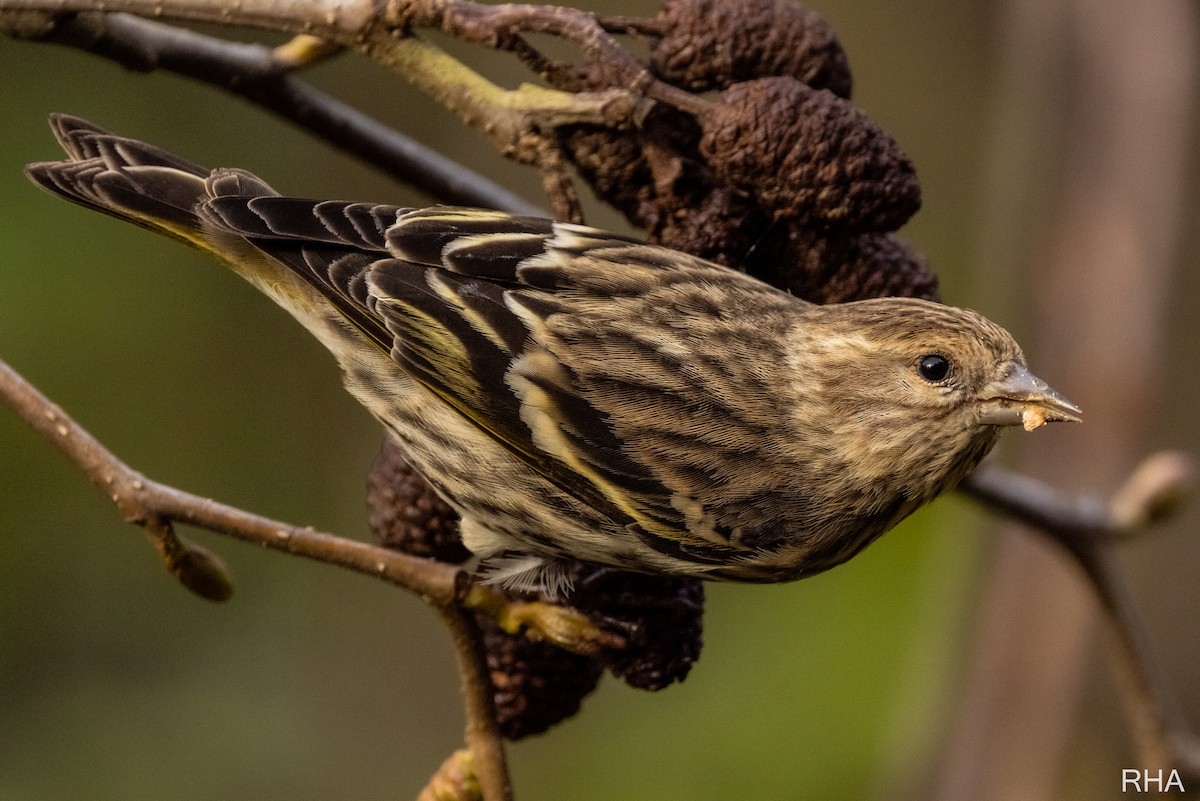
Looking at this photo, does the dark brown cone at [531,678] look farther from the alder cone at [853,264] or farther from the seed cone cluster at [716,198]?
the alder cone at [853,264]

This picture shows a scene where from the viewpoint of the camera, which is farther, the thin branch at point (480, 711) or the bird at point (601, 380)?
the bird at point (601, 380)

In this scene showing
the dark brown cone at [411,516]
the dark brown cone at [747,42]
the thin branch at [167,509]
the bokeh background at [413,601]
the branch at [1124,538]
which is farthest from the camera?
the bokeh background at [413,601]

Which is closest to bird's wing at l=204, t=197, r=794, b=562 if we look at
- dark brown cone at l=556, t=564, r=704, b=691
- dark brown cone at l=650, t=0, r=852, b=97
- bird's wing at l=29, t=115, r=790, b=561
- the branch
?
bird's wing at l=29, t=115, r=790, b=561

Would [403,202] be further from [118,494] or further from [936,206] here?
[118,494]

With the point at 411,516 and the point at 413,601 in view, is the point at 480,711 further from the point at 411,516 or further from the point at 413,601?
the point at 413,601

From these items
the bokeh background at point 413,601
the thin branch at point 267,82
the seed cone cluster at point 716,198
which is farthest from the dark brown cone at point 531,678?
the bokeh background at point 413,601
